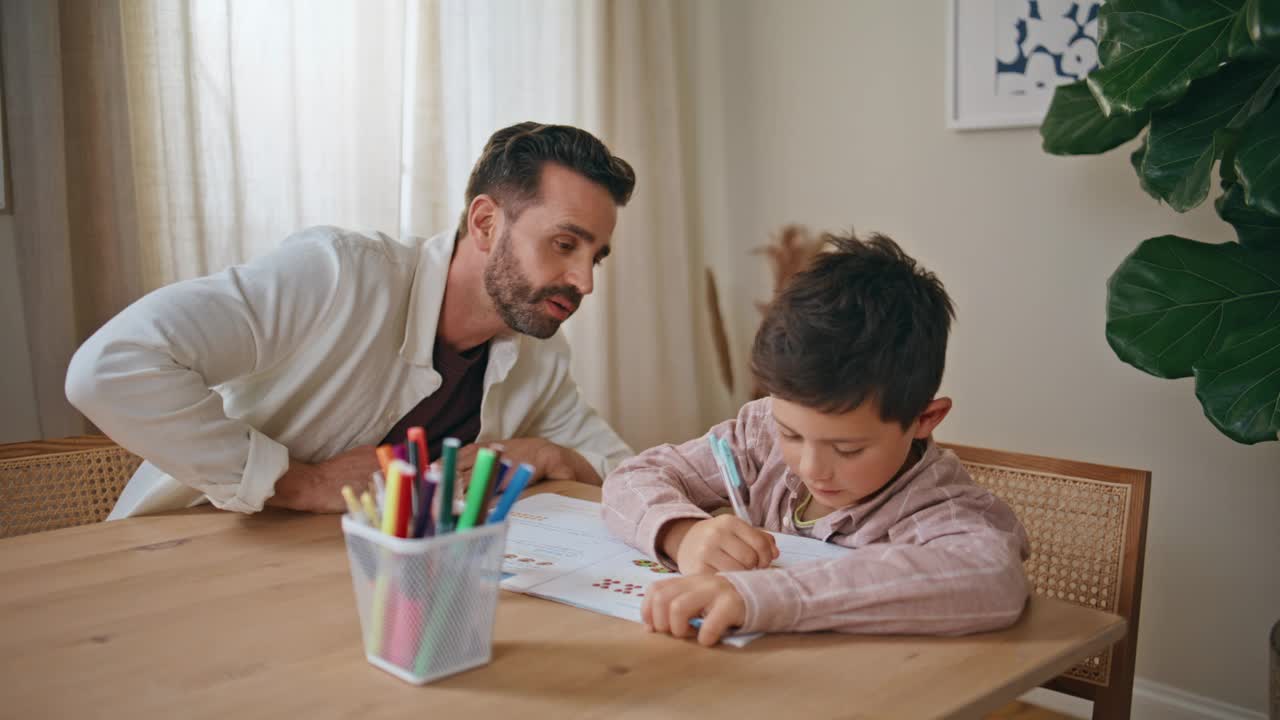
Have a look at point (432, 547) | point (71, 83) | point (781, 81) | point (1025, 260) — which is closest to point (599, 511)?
point (432, 547)

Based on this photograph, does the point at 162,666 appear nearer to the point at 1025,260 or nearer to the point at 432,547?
the point at 432,547

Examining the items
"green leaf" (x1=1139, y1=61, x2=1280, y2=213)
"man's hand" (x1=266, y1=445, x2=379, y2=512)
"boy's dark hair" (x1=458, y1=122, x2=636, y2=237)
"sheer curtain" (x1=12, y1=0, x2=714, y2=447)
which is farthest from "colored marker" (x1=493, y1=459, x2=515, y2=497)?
"sheer curtain" (x1=12, y1=0, x2=714, y2=447)

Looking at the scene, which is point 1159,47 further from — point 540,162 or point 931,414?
point 540,162

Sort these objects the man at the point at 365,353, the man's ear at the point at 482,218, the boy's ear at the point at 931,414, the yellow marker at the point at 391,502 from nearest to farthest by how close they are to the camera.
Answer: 1. the yellow marker at the point at 391,502
2. the boy's ear at the point at 931,414
3. the man at the point at 365,353
4. the man's ear at the point at 482,218

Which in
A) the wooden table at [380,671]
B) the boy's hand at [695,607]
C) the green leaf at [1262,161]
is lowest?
Answer: the wooden table at [380,671]

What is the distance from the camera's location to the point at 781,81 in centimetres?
312

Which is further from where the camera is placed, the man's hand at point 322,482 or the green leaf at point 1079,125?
the green leaf at point 1079,125

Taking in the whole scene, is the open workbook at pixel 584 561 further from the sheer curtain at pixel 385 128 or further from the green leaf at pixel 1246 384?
the sheer curtain at pixel 385 128

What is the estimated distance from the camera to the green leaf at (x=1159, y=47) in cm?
157

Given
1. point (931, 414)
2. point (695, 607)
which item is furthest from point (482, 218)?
point (695, 607)

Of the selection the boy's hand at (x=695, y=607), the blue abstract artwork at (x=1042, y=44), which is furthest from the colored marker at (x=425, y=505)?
the blue abstract artwork at (x=1042, y=44)

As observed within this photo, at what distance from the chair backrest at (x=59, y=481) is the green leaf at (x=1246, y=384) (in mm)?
1677

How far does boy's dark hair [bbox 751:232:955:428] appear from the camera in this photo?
1130 millimetres

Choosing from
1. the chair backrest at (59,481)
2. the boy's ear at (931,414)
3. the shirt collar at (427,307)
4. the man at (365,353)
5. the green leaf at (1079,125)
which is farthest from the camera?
the green leaf at (1079,125)
